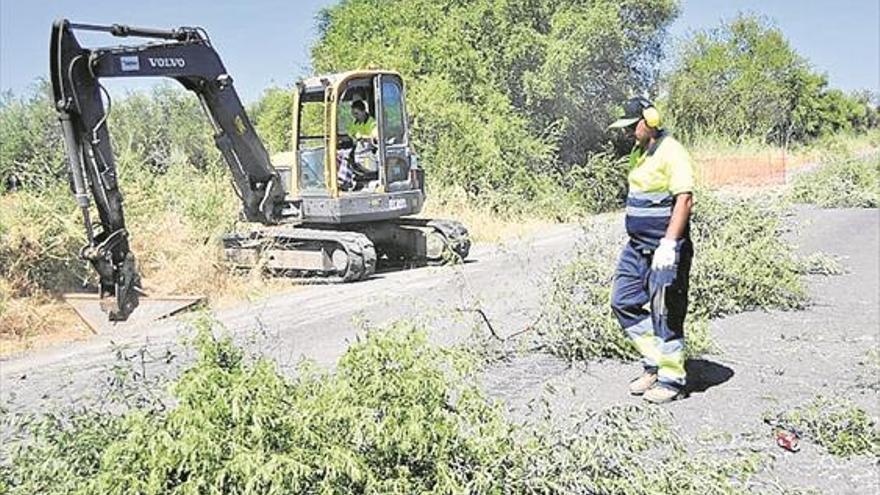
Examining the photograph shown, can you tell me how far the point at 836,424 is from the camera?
4.95 meters

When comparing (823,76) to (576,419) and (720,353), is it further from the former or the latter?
(576,419)

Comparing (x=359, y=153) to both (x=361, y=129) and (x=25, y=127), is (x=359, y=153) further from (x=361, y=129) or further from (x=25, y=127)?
(x=25, y=127)

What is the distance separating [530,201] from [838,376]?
13490 mm

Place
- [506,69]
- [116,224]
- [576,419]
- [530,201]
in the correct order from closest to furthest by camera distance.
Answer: [576,419]
[116,224]
[530,201]
[506,69]

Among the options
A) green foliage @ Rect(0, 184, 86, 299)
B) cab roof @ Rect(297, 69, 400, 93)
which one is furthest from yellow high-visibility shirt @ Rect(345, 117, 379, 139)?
green foliage @ Rect(0, 184, 86, 299)

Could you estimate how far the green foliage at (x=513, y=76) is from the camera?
62.3 ft

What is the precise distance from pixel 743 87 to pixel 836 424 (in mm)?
33250

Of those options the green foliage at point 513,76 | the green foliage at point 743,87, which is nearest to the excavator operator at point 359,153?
the green foliage at point 513,76

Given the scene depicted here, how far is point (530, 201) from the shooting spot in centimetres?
1941

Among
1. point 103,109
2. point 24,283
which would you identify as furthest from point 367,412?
point 24,283

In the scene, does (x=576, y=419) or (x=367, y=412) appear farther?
(x=576, y=419)

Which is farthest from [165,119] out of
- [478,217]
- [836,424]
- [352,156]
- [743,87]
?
[836,424]

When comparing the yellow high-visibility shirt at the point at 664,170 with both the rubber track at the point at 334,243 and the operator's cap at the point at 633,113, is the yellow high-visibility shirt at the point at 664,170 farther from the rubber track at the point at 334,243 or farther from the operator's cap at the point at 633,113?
the rubber track at the point at 334,243

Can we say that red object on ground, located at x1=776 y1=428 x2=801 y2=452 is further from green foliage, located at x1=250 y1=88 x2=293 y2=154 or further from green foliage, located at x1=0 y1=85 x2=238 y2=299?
green foliage, located at x1=250 y1=88 x2=293 y2=154
